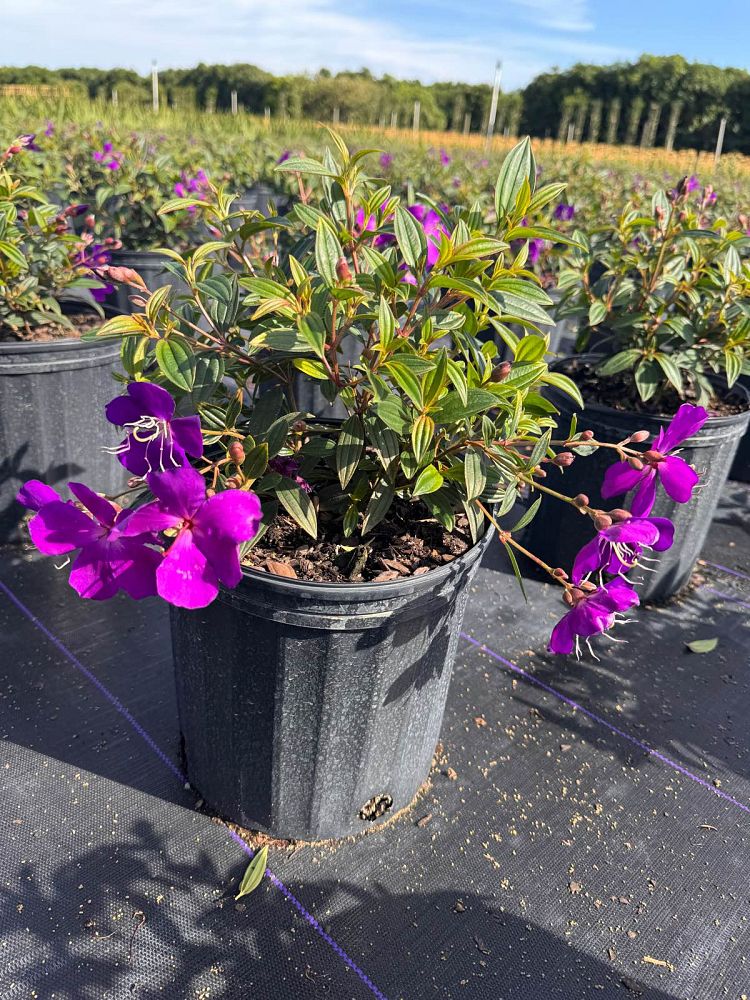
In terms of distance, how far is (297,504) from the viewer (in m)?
1.12

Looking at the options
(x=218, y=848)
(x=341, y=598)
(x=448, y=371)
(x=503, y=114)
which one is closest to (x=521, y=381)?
(x=448, y=371)

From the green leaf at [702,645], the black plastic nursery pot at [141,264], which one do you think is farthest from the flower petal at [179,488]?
the black plastic nursery pot at [141,264]

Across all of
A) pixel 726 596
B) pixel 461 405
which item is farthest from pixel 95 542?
pixel 726 596

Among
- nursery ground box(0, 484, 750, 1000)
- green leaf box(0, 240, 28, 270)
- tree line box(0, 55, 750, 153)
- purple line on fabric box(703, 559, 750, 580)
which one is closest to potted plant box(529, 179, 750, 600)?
purple line on fabric box(703, 559, 750, 580)

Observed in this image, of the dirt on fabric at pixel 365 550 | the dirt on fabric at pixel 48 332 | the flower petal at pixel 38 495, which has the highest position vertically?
the flower petal at pixel 38 495

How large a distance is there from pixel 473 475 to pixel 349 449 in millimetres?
201

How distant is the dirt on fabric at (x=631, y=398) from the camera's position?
2.12 m

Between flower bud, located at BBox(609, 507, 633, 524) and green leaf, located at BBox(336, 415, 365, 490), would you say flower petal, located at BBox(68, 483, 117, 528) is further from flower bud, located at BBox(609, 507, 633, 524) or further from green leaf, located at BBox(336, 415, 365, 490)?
flower bud, located at BBox(609, 507, 633, 524)

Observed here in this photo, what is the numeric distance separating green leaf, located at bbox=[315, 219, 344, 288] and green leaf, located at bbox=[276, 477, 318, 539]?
31 cm

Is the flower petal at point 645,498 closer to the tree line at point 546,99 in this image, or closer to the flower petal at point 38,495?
the flower petal at point 38,495

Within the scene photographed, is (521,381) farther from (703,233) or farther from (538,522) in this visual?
(538,522)

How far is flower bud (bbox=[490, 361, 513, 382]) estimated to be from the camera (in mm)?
1052

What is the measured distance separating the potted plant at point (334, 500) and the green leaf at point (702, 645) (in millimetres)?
1004

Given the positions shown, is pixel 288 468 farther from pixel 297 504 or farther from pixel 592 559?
pixel 592 559
